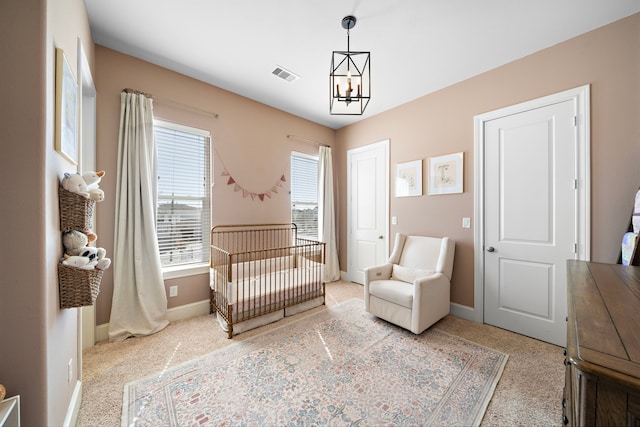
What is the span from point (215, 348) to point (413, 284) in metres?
2.06

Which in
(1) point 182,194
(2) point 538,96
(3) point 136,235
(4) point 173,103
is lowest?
(3) point 136,235

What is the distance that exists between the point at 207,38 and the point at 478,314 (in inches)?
153

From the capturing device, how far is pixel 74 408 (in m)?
1.37

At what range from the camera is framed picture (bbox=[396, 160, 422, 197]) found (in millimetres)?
3146

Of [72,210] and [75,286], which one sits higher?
[72,210]

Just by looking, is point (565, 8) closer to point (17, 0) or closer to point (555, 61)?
point (555, 61)

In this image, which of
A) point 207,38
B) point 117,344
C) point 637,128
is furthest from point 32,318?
point 637,128

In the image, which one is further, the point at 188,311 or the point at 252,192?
the point at 252,192

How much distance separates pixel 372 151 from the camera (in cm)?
378

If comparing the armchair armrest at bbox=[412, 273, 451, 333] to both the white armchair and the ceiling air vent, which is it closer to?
the white armchair

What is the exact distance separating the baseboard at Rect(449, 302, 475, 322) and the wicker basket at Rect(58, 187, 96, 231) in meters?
3.39

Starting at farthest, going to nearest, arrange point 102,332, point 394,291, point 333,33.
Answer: point 394,291 < point 102,332 < point 333,33

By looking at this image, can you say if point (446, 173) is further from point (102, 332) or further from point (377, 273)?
point (102, 332)

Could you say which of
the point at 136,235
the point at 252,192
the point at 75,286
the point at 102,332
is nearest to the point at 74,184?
the point at 75,286
